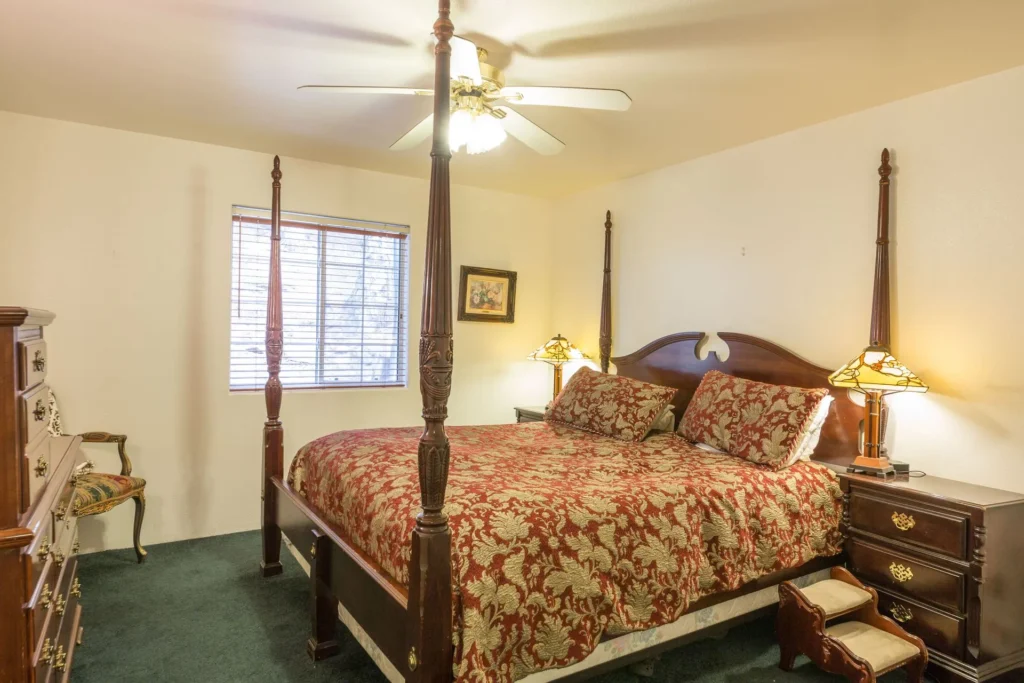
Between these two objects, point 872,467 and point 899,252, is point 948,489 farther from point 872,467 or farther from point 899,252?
point 899,252

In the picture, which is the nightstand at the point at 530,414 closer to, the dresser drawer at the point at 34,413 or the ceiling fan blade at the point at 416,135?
the ceiling fan blade at the point at 416,135

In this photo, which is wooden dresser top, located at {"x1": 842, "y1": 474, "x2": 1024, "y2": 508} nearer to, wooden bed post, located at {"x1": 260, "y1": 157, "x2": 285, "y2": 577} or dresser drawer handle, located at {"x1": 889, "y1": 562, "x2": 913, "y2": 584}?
dresser drawer handle, located at {"x1": 889, "y1": 562, "x2": 913, "y2": 584}

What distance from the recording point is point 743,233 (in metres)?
3.46

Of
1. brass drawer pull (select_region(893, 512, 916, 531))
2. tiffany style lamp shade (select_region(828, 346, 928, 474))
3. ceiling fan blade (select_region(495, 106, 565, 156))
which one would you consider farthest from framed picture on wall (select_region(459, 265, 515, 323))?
brass drawer pull (select_region(893, 512, 916, 531))

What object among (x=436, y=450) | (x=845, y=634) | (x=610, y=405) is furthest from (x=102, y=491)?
(x=845, y=634)

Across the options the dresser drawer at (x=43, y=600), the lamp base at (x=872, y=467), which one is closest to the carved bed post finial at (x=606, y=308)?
the lamp base at (x=872, y=467)

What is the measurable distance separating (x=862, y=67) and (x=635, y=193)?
1843mm

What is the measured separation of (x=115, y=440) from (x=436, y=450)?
2.63 metres

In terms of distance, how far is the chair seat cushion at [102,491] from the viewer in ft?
9.43

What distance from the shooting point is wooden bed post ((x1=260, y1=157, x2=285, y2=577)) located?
3094 mm

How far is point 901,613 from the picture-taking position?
2338mm

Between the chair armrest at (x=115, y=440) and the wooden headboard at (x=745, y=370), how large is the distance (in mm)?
3052

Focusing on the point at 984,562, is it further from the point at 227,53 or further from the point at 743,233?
the point at 227,53

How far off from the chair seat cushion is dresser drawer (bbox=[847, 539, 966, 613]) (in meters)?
3.46
